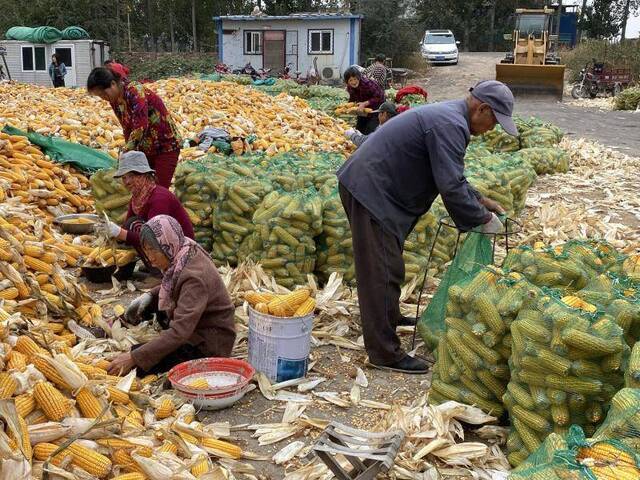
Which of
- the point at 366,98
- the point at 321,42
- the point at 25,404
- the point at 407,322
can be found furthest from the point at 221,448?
the point at 321,42

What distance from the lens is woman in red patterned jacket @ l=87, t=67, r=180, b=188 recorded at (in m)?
6.77

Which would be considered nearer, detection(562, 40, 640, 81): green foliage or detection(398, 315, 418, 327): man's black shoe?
detection(398, 315, 418, 327): man's black shoe

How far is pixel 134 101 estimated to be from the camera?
6.84 metres

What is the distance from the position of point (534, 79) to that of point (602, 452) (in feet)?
84.4

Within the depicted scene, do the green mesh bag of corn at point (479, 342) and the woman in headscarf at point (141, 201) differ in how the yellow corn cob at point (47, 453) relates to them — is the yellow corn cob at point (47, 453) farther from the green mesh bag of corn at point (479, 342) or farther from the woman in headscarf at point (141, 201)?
the woman in headscarf at point (141, 201)

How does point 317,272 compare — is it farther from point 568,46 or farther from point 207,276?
point 568,46

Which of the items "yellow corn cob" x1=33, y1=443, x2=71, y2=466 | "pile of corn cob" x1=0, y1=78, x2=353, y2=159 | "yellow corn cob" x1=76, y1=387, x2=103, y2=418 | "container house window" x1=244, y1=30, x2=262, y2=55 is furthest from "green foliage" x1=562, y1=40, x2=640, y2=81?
"yellow corn cob" x1=33, y1=443, x2=71, y2=466

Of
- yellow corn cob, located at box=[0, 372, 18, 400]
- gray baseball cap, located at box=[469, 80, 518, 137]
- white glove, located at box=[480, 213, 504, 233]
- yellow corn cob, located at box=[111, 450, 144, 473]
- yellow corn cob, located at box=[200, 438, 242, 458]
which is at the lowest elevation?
yellow corn cob, located at box=[200, 438, 242, 458]

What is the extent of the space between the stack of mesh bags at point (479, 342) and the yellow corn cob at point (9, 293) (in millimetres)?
3067

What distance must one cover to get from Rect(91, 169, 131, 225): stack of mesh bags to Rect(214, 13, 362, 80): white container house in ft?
85.0

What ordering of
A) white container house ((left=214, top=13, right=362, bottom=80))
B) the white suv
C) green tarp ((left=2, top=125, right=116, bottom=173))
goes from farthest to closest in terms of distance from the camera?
1. the white suv
2. white container house ((left=214, top=13, right=362, bottom=80))
3. green tarp ((left=2, top=125, right=116, bottom=173))

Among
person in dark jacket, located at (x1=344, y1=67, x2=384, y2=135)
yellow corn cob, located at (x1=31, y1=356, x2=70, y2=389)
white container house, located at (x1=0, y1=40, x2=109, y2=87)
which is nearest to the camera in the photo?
yellow corn cob, located at (x1=31, y1=356, x2=70, y2=389)

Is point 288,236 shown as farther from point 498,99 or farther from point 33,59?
point 33,59

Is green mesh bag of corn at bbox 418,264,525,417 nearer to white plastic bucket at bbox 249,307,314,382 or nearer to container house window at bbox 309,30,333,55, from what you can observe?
white plastic bucket at bbox 249,307,314,382
